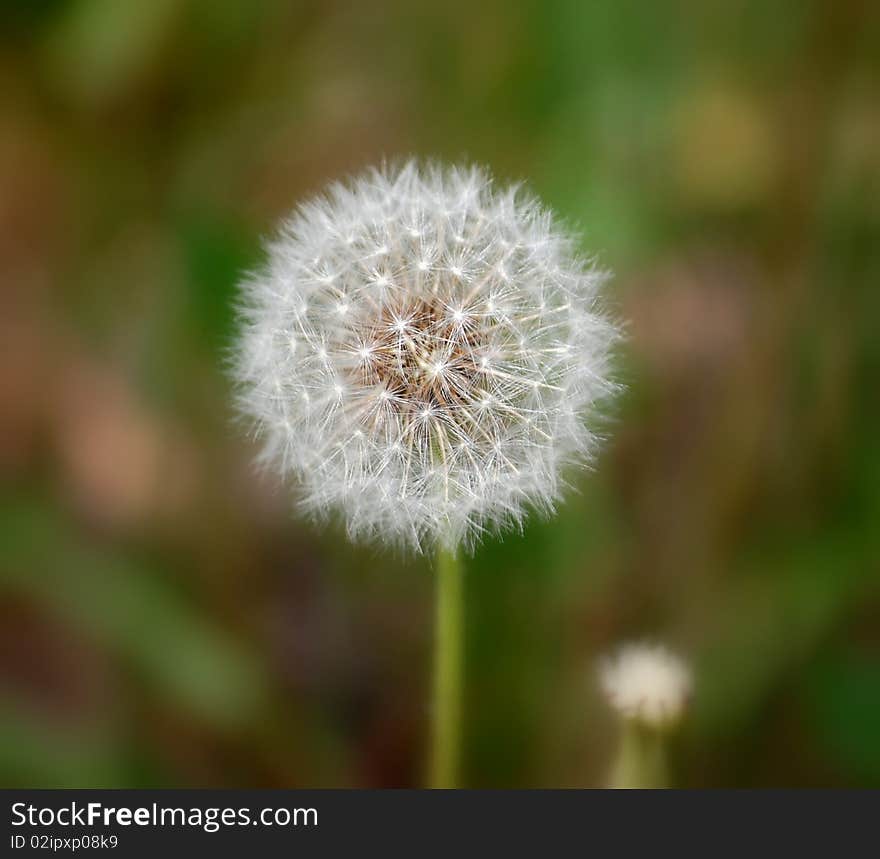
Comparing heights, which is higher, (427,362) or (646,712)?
(427,362)

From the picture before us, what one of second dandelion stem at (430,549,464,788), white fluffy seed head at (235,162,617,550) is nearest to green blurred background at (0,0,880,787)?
white fluffy seed head at (235,162,617,550)

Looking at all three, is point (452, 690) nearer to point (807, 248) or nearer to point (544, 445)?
point (544, 445)

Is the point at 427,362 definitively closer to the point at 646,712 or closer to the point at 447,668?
the point at 447,668

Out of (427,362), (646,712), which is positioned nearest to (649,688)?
(646,712)

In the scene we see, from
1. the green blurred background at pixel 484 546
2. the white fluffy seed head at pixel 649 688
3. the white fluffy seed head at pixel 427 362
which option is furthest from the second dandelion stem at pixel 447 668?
the green blurred background at pixel 484 546

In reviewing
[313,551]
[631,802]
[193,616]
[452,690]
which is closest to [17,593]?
[193,616]

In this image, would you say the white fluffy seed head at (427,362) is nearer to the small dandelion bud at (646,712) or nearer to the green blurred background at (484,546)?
the small dandelion bud at (646,712)
